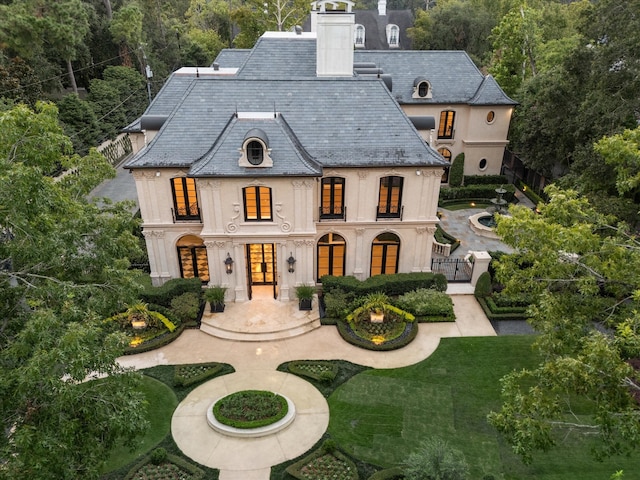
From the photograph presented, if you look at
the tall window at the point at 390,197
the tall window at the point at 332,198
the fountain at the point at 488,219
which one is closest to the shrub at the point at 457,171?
the fountain at the point at 488,219

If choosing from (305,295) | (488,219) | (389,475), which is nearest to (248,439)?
(389,475)

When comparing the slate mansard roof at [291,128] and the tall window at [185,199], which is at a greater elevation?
the slate mansard roof at [291,128]

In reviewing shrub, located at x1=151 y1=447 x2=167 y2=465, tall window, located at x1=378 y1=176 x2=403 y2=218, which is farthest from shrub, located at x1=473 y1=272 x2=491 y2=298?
shrub, located at x1=151 y1=447 x2=167 y2=465

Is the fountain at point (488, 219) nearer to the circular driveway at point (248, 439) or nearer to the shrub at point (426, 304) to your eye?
the shrub at point (426, 304)

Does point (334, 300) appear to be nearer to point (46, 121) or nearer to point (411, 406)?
point (411, 406)

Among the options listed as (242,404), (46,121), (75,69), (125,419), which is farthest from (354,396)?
(75,69)

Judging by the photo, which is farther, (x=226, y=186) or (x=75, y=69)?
(x=75, y=69)

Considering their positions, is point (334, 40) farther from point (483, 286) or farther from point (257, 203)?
point (483, 286)
